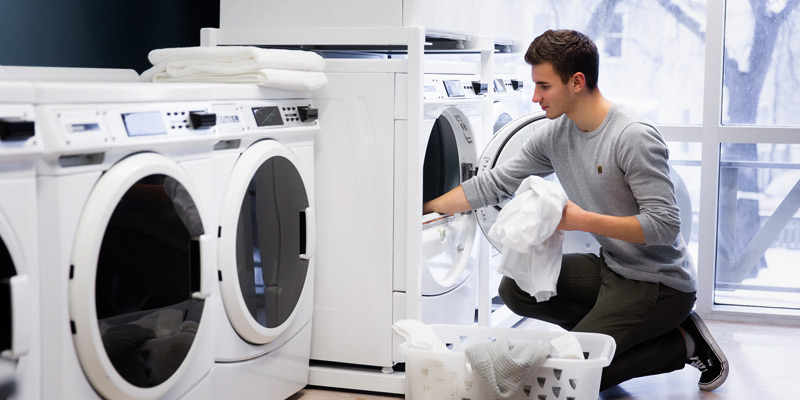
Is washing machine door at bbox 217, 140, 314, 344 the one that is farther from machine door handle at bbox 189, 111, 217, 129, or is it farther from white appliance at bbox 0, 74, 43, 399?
white appliance at bbox 0, 74, 43, 399

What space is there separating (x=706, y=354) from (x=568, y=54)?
110 centimetres

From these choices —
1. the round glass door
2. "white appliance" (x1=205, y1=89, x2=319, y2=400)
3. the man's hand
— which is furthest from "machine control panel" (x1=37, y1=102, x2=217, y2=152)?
the round glass door

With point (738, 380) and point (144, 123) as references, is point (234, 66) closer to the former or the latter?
point (144, 123)

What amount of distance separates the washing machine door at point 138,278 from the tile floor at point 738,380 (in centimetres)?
90

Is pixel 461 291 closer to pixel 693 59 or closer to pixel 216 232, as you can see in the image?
Answer: pixel 216 232

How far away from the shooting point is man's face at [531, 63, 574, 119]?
2641 millimetres

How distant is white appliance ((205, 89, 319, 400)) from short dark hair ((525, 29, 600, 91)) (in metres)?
0.73

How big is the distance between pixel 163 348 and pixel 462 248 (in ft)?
4.96

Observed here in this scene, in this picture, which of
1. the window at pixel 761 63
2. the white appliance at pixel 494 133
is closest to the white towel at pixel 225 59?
the white appliance at pixel 494 133

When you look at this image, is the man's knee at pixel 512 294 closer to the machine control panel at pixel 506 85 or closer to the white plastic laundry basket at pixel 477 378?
the white plastic laundry basket at pixel 477 378

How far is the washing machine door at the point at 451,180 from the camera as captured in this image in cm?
→ 310

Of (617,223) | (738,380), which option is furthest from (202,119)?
(738,380)

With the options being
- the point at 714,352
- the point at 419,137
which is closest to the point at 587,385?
the point at 714,352

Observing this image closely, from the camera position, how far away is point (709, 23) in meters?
3.99
